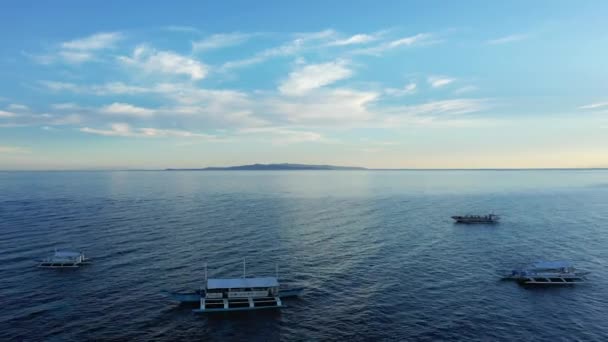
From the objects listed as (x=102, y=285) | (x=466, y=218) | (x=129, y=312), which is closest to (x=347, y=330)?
(x=129, y=312)

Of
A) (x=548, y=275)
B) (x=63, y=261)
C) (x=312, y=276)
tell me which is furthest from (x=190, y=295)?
(x=548, y=275)

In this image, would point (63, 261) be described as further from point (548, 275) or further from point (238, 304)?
point (548, 275)

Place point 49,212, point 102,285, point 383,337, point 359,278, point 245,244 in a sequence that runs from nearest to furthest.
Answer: point 383,337
point 102,285
point 359,278
point 245,244
point 49,212

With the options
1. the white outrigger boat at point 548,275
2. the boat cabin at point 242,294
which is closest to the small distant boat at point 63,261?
the boat cabin at point 242,294

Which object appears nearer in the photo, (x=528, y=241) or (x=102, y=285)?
(x=102, y=285)

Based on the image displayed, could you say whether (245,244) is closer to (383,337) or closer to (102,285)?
(102,285)

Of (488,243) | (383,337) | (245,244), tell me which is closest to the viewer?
(383,337)

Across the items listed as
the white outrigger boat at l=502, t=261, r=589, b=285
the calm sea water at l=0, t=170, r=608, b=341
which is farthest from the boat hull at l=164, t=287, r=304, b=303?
the white outrigger boat at l=502, t=261, r=589, b=285
